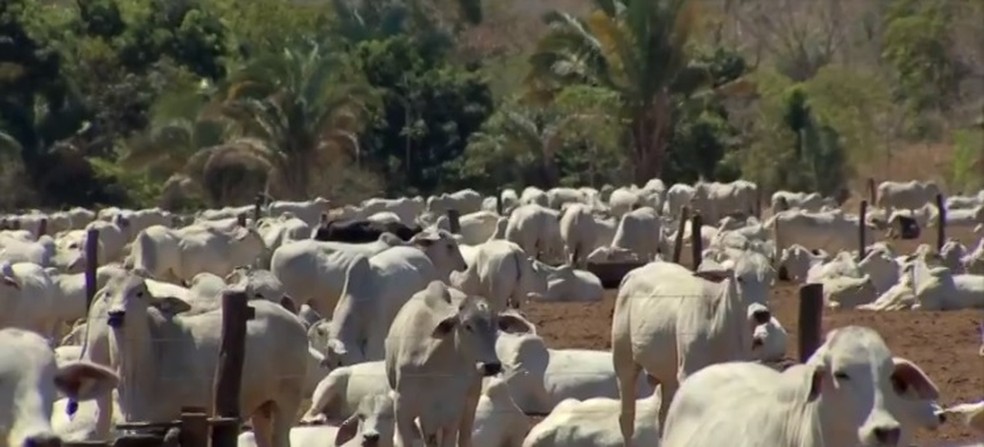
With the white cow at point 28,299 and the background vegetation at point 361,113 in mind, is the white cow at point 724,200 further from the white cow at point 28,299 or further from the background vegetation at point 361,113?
the white cow at point 28,299

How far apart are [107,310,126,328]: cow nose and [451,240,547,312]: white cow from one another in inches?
398

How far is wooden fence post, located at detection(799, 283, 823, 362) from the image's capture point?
11.2m

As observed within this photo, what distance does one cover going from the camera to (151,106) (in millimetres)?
57094

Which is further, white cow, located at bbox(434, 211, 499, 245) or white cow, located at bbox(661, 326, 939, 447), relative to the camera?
white cow, located at bbox(434, 211, 499, 245)

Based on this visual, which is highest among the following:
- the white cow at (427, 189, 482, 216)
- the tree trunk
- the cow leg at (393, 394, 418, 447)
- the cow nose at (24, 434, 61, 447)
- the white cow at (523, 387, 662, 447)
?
the tree trunk

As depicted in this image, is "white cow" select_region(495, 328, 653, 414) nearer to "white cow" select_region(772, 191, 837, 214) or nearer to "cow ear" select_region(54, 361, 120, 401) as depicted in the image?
"cow ear" select_region(54, 361, 120, 401)

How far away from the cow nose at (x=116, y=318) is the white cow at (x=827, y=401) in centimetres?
433

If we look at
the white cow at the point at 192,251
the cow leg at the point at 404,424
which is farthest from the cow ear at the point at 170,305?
the white cow at the point at 192,251

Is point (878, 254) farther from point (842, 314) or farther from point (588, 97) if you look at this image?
point (588, 97)

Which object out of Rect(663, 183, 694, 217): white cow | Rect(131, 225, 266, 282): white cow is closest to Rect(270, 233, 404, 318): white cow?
Rect(131, 225, 266, 282): white cow

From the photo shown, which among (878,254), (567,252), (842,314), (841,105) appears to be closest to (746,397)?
(842,314)

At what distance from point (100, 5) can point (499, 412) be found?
4826 centimetres

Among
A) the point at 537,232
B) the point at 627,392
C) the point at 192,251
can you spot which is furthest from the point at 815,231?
the point at 627,392

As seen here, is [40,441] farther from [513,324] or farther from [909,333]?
[909,333]
